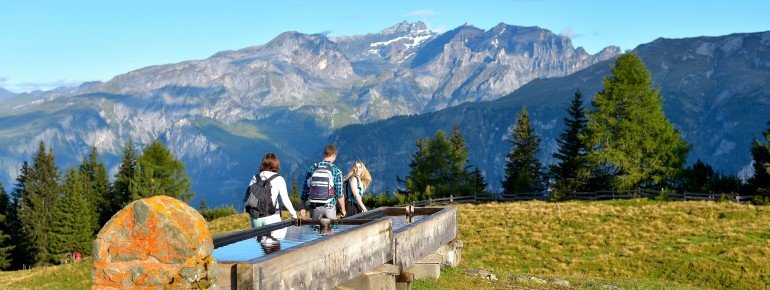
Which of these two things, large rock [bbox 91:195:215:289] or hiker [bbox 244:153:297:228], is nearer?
large rock [bbox 91:195:215:289]

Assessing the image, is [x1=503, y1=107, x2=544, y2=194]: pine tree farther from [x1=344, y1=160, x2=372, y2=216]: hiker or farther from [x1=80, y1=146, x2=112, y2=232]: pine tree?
[x1=344, y1=160, x2=372, y2=216]: hiker

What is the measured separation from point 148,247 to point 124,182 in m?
82.1

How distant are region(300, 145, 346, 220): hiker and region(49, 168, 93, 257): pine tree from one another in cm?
6787

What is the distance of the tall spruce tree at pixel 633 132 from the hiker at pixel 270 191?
47.8m

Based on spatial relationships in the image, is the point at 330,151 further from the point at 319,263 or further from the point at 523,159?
the point at 523,159

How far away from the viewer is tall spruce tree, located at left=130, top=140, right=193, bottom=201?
272 ft

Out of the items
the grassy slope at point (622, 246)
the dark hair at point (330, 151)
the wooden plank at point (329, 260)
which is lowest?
the grassy slope at point (622, 246)

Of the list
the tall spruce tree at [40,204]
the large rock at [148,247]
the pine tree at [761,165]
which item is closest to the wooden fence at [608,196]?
the pine tree at [761,165]

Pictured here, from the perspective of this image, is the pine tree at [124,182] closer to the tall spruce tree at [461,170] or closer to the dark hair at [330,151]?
the tall spruce tree at [461,170]

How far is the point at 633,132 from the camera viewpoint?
58.7 metres

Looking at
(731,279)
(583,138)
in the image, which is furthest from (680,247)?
Result: (583,138)

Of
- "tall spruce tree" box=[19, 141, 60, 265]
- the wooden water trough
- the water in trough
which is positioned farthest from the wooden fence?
the water in trough

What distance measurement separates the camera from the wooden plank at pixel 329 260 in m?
8.28

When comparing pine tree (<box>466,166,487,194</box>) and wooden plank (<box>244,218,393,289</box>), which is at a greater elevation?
wooden plank (<box>244,218,393,289</box>)
